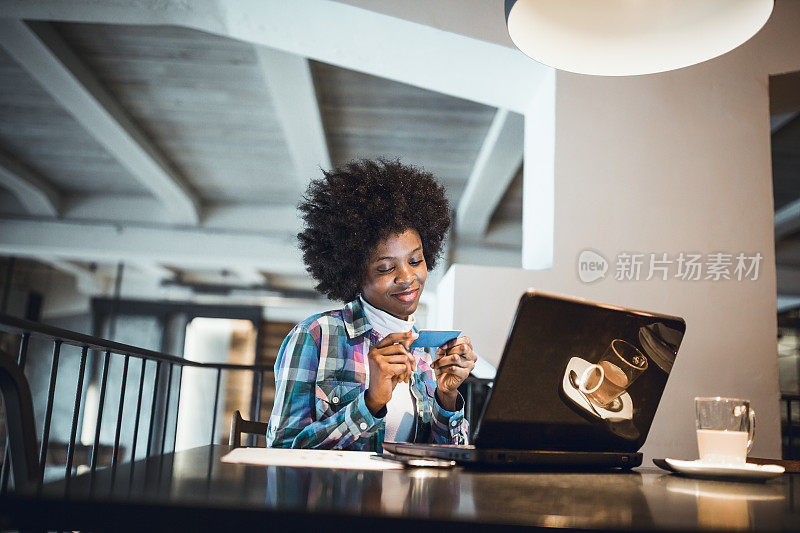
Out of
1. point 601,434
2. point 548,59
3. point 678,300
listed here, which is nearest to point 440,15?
point 548,59

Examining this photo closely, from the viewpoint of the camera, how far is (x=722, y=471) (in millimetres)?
955

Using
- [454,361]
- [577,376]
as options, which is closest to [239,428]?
[454,361]

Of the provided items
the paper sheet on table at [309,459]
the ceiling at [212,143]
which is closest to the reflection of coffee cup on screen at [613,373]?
the paper sheet on table at [309,459]

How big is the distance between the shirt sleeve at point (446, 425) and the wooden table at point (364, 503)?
2.30 ft

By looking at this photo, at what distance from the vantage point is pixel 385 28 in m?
2.50

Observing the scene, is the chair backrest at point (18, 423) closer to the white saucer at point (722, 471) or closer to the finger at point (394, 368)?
the finger at point (394, 368)

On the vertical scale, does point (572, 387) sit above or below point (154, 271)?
below

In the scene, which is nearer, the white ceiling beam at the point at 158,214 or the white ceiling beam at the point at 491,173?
the white ceiling beam at the point at 491,173

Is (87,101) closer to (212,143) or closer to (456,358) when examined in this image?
(212,143)

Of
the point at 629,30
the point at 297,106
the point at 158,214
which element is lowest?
the point at 629,30

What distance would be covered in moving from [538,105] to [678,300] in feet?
3.08

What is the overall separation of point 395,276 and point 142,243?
5.25 m

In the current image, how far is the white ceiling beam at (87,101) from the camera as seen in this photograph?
11.1ft

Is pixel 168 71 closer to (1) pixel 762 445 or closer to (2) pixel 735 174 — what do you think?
(2) pixel 735 174
